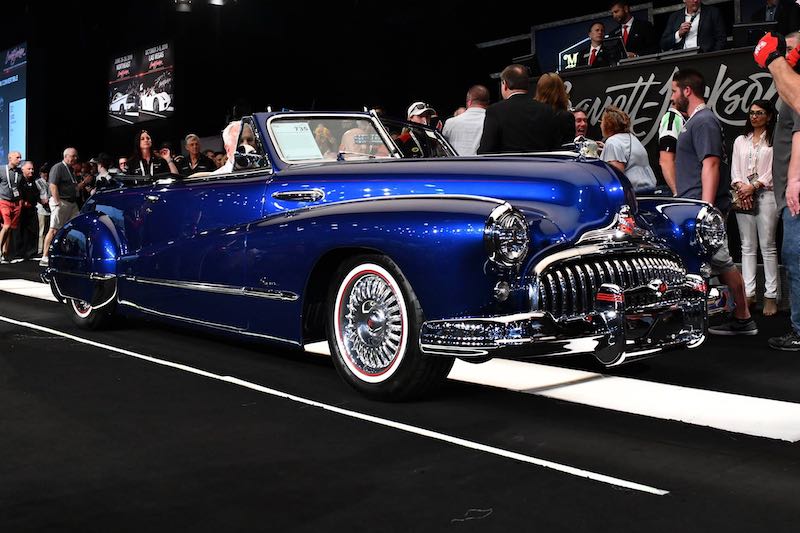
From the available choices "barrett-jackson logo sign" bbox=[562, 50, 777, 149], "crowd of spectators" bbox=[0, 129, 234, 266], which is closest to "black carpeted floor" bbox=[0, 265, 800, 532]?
"barrett-jackson logo sign" bbox=[562, 50, 777, 149]

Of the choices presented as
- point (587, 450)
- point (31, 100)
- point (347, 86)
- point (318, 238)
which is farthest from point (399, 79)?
point (587, 450)

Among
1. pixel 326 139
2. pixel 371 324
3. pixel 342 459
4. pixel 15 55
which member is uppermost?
pixel 15 55

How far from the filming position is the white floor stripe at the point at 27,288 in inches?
360

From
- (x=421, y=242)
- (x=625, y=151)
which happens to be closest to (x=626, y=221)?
(x=421, y=242)

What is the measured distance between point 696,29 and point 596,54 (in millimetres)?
1066

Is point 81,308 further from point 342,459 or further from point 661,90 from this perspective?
point 661,90

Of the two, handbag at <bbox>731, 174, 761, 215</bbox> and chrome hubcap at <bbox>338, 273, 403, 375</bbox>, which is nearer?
chrome hubcap at <bbox>338, 273, 403, 375</bbox>

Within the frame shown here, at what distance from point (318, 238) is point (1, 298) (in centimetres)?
564

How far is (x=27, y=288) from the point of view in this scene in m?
9.91

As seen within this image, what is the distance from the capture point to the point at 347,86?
786 inches

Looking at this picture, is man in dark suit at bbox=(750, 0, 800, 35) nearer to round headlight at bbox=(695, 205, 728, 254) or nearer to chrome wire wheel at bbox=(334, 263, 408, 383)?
round headlight at bbox=(695, 205, 728, 254)

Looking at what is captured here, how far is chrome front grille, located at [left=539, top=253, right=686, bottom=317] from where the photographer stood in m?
3.92

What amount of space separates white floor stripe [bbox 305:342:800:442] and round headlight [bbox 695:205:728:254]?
77 cm

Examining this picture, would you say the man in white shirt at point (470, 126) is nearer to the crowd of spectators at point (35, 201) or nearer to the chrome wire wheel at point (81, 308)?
the chrome wire wheel at point (81, 308)
